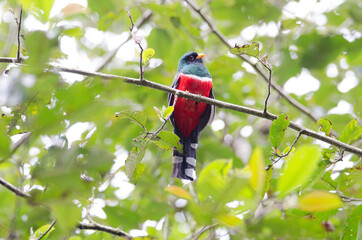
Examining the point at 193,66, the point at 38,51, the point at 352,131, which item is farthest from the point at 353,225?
the point at 193,66

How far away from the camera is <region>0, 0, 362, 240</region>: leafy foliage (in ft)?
3.10

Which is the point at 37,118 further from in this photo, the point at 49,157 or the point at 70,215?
the point at 70,215

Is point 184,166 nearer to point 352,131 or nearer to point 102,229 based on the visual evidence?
point 102,229

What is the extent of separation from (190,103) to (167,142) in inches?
74.2

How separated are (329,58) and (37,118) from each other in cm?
332

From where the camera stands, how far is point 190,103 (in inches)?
162

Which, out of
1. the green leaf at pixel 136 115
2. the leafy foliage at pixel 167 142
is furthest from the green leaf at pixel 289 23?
the green leaf at pixel 136 115

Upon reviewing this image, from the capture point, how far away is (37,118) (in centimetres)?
92

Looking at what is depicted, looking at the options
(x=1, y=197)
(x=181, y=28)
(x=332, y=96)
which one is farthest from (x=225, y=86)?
(x=1, y=197)

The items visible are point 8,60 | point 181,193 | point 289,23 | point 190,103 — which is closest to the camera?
point 181,193

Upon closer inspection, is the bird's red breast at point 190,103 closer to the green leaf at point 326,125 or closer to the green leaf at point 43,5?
the green leaf at point 326,125

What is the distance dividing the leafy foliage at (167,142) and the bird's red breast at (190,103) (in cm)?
17

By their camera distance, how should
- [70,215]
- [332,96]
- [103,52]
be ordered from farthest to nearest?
1. [103,52]
2. [332,96]
3. [70,215]

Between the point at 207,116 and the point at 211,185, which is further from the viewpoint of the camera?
the point at 207,116
